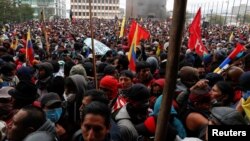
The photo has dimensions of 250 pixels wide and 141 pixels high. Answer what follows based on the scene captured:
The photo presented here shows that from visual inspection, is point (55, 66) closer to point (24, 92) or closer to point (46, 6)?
point (24, 92)

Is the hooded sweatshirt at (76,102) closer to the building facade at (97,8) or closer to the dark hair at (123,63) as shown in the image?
the dark hair at (123,63)

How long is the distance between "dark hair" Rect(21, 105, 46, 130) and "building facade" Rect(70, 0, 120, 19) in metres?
100

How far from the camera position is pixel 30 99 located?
3.35 metres

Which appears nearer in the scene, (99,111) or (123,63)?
(99,111)

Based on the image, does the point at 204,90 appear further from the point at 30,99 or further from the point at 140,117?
the point at 30,99

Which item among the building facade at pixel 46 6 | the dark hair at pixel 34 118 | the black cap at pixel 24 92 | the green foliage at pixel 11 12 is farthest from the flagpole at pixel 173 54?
the building facade at pixel 46 6

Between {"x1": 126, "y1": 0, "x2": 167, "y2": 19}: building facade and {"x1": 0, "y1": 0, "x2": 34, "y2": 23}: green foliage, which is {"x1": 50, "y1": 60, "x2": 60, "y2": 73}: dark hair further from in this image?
{"x1": 126, "y1": 0, "x2": 167, "y2": 19}: building facade

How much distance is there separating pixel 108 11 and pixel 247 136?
105 m

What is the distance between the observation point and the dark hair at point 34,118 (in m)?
2.31

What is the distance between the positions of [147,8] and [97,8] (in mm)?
29211

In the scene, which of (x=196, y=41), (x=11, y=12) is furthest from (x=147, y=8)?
(x=196, y=41)

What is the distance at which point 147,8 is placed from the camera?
78.0m

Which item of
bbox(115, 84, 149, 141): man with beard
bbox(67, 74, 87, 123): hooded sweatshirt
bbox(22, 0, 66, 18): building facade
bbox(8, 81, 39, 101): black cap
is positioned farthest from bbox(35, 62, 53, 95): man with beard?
bbox(22, 0, 66, 18): building facade

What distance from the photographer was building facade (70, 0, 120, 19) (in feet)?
334
